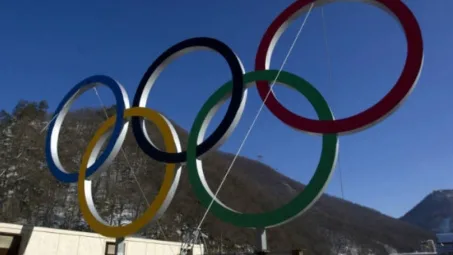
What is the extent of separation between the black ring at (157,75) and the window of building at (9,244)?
700cm

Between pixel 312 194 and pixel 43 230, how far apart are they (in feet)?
42.1

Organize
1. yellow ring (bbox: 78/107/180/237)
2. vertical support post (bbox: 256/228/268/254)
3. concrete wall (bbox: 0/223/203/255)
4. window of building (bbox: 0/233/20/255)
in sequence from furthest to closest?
concrete wall (bbox: 0/223/203/255) → window of building (bbox: 0/233/20/255) → yellow ring (bbox: 78/107/180/237) → vertical support post (bbox: 256/228/268/254)

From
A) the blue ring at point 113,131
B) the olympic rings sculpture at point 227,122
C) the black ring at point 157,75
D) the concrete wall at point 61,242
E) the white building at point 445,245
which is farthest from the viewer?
the white building at point 445,245

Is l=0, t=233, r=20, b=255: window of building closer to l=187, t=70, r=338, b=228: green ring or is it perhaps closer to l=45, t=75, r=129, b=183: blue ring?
l=45, t=75, r=129, b=183: blue ring

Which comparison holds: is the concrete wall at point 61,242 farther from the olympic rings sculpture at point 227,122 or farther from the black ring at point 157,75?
the black ring at point 157,75

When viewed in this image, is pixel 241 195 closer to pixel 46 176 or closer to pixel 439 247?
pixel 46 176

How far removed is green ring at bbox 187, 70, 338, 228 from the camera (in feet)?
31.7

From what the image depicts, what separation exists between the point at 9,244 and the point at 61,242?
2.25m

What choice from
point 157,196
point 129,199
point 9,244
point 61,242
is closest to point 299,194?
point 157,196

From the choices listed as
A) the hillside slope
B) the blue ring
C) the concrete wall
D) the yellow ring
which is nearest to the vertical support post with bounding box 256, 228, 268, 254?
the yellow ring

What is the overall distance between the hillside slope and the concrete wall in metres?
5.48

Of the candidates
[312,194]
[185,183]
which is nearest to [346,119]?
[312,194]

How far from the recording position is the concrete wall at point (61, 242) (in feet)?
50.9

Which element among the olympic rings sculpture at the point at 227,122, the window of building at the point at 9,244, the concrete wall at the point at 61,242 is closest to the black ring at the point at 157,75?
the olympic rings sculpture at the point at 227,122
